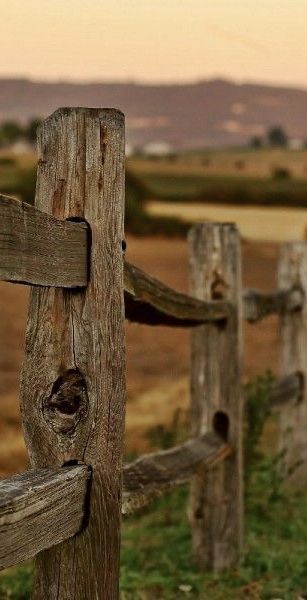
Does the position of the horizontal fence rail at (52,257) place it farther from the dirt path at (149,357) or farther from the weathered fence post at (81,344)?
the dirt path at (149,357)

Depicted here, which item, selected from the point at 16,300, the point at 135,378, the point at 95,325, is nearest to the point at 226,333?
the point at 95,325

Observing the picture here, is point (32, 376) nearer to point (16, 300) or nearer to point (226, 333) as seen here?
point (226, 333)

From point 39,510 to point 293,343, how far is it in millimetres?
4926

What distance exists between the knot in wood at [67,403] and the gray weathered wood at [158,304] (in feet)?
1.44

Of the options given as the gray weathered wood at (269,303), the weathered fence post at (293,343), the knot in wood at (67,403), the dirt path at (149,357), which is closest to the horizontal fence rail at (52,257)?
the knot in wood at (67,403)

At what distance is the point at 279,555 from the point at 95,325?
273cm

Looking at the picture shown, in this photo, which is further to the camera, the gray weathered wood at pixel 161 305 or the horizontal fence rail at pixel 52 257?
the gray weathered wood at pixel 161 305

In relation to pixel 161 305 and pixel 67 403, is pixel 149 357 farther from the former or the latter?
pixel 67 403

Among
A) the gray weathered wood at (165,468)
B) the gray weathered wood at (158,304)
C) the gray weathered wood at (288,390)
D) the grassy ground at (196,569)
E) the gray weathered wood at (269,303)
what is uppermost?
the gray weathered wood at (269,303)

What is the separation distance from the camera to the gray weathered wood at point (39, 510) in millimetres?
2449

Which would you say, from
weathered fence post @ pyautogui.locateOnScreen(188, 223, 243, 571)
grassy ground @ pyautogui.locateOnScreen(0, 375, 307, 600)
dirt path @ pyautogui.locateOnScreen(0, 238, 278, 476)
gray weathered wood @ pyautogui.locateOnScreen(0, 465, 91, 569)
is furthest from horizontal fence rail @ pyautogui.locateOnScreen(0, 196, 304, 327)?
dirt path @ pyautogui.locateOnScreen(0, 238, 278, 476)

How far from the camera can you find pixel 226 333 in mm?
4887

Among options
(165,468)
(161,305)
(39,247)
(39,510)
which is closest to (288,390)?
(165,468)

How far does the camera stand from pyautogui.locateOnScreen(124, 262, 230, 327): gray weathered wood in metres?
3.28
